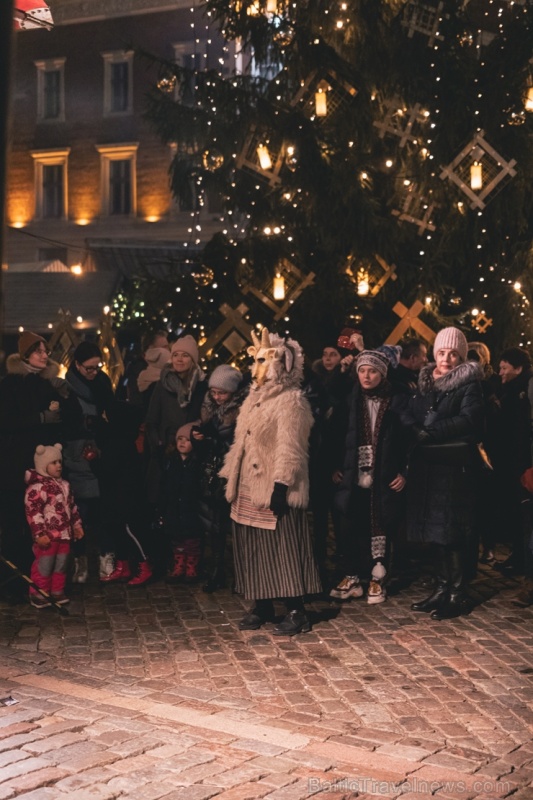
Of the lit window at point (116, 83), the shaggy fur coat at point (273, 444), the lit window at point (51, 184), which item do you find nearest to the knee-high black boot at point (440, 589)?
the shaggy fur coat at point (273, 444)

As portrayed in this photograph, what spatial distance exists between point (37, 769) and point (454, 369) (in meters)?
4.55

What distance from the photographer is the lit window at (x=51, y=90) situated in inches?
1724

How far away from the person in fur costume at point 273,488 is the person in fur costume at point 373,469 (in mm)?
963

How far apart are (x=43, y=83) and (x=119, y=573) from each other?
126 ft

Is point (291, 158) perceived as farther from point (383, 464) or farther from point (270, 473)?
point (270, 473)

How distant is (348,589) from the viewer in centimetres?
893

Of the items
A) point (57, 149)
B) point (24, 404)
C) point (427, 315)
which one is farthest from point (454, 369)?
point (57, 149)

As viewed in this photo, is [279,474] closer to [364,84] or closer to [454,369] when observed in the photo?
[454,369]

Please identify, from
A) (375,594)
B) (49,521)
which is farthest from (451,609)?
(49,521)

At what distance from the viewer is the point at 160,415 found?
970cm

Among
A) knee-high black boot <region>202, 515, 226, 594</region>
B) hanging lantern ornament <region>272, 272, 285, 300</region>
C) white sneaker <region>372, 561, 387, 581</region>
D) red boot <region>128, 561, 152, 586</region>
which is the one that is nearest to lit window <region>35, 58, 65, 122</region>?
hanging lantern ornament <region>272, 272, 285, 300</region>

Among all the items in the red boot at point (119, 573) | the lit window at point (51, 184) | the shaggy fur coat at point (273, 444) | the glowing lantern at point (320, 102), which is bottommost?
the lit window at point (51, 184)

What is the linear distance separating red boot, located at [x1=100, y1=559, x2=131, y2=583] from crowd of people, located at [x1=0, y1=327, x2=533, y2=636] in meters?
0.02

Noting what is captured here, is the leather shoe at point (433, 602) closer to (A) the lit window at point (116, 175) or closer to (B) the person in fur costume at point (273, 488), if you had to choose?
(B) the person in fur costume at point (273, 488)
